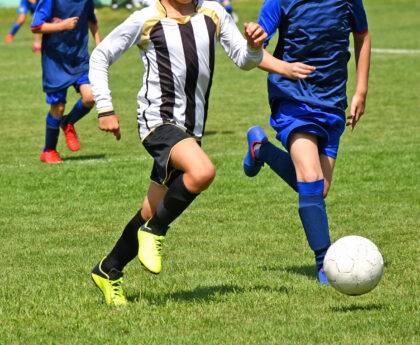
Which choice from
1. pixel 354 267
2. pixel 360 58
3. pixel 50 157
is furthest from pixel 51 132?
pixel 354 267

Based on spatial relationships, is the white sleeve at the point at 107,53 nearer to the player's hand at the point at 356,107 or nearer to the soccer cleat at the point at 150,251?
the soccer cleat at the point at 150,251

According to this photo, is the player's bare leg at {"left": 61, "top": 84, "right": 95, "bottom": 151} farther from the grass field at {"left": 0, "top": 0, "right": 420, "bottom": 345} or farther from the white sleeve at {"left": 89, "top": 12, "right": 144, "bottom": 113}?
the white sleeve at {"left": 89, "top": 12, "right": 144, "bottom": 113}

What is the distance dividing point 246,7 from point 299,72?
32892 mm

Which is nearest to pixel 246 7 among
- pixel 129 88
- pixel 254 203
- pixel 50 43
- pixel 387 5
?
pixel 387 5

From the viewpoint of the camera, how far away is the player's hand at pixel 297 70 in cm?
674

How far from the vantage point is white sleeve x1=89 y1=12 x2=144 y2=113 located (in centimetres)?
643

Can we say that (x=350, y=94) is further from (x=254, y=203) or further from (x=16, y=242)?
(x=16, y=242)

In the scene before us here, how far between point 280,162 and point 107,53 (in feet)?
5.91

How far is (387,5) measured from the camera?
124 feet

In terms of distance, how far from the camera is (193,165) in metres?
6.32

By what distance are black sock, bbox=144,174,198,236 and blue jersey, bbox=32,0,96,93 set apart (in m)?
6.48

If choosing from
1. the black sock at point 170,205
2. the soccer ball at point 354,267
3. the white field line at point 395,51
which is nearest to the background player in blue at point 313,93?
the soccer ball at point 354,267

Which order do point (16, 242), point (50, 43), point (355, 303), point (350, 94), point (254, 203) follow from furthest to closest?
1. point (350, 94)
2. point (50, 43)
3. point (254, 203)
4. point (16, 242)
5. point (355, 303)

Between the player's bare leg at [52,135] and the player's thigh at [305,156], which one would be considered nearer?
the player's thigh at [305,156]
